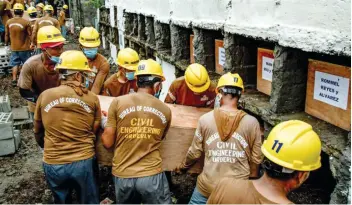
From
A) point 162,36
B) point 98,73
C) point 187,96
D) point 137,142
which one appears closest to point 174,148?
point 137,142

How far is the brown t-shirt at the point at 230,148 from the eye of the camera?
3215 mm

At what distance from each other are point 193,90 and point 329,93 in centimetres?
165

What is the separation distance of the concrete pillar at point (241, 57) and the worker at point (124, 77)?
4.12 ft

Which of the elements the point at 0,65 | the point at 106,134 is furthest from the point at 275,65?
the point at 0,65

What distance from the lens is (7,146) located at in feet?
21.0

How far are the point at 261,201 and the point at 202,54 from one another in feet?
13.2

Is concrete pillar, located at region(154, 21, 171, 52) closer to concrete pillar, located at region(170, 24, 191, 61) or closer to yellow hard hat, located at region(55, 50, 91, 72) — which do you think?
concrete pillar, located at region(170, 24, 191, 61)

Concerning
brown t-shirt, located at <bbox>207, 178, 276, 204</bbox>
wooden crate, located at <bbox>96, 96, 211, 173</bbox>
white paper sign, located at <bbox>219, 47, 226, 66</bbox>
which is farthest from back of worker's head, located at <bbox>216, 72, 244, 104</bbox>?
white paper sign, located at <bbox>219, 47, 226, 66</bbox>

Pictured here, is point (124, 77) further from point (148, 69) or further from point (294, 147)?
point (294, 147)

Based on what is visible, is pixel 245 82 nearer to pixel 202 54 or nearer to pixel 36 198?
pixel 202 54

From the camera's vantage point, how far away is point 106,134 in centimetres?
351

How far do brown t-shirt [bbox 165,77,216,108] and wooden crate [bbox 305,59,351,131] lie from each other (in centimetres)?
131

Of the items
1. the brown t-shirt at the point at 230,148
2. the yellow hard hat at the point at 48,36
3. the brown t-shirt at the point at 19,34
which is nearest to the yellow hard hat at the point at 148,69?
the brown t-shirt at the point at 230,148

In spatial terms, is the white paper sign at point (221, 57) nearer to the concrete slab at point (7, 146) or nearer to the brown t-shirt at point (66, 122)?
the brown t-shirt at point (66, 122)
